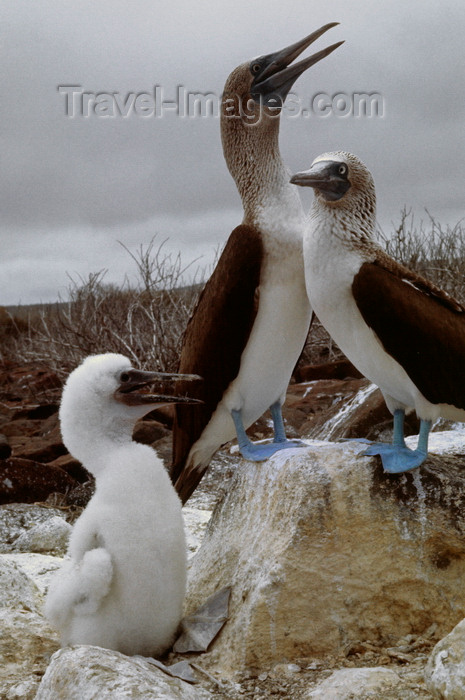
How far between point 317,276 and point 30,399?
10.9 meters

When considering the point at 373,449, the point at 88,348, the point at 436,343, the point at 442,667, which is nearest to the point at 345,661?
the point at 442,667

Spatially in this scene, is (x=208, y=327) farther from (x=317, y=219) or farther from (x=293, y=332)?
(x=317, y=219)

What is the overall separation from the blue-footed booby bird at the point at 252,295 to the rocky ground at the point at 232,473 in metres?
0.41

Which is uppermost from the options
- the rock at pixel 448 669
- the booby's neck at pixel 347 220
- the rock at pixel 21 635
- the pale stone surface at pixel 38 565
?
the booby's neck at pixel 347 220

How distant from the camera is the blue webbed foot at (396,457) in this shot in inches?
150

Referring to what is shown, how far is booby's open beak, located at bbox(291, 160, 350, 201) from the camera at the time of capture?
3975 millimetres

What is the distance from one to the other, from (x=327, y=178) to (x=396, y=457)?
1.33m

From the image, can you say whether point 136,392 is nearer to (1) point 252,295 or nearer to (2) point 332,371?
(1) point 252,295

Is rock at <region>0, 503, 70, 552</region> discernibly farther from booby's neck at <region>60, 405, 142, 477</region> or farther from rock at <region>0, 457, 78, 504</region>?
booby's neck at <region>60, 405, 142, 477</region>

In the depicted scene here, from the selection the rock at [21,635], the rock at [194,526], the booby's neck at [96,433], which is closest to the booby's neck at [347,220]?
the booby's neck at [96,433]

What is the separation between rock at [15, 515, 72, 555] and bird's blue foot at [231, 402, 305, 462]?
1.94 m

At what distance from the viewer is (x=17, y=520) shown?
21.3 feet

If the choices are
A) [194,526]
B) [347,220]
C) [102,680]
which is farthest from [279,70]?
[102,680]

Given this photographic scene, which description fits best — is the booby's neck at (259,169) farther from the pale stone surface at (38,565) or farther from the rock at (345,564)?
the pale stone surface at (38,565)
